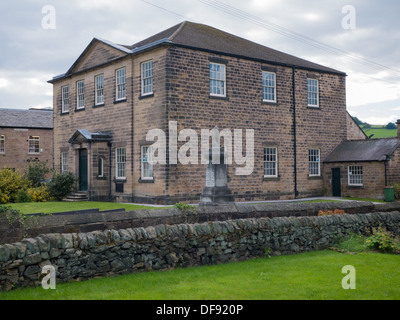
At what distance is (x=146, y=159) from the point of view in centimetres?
2228

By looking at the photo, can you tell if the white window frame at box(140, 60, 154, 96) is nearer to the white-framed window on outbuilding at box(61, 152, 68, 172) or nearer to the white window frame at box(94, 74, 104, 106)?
the white window frame at box(94, 74, 104, 106)

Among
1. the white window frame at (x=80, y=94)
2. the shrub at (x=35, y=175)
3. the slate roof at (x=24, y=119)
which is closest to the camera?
the shrub at (x=35, y=175)

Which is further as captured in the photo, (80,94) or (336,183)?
(80,94)

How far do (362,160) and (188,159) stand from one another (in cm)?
1065

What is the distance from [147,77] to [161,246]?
14644 mm

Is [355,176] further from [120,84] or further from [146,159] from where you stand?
[120,84]

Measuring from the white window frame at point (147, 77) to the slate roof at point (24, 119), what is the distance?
75.8 ft

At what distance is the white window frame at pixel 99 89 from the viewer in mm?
25712

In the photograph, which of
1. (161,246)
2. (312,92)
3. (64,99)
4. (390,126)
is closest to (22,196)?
(64,99)

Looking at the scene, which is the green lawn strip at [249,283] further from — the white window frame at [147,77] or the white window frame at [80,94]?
the white window frame at [80,94]

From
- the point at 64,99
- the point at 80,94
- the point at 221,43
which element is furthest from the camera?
the point at 64,99

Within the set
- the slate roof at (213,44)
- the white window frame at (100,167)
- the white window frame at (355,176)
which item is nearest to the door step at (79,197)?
the white window frame at (100,167)

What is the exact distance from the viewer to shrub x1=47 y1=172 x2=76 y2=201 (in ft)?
82.0
